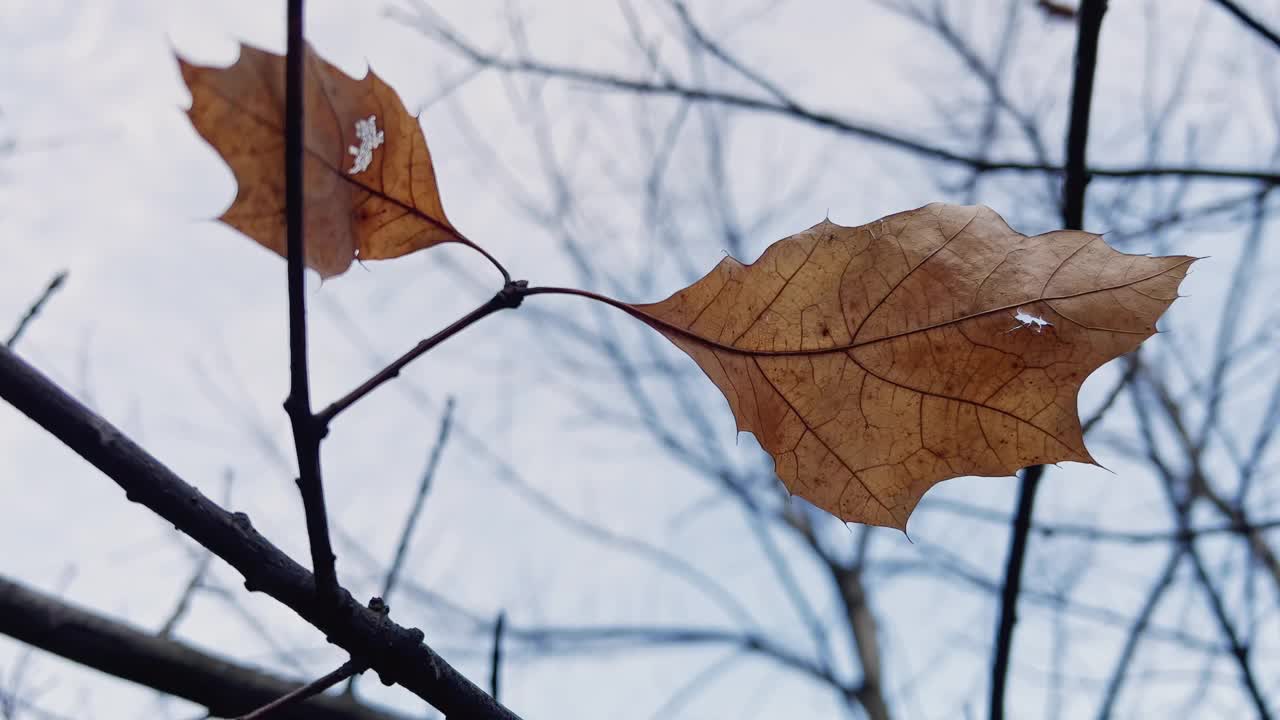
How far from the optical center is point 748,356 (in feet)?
1.91

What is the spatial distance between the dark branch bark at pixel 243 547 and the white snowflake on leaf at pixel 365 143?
23 centimetres

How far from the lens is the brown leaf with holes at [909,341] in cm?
52

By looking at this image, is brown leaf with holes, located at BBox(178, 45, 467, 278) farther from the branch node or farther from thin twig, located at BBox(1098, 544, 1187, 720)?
thin twig, located at BBox(1098, 544, 1187, 720)

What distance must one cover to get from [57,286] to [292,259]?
0.58 meters

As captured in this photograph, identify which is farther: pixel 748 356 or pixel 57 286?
pixel 57 286

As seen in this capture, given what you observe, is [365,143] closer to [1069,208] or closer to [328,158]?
[328,158]

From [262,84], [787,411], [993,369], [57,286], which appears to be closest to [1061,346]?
[993,369]

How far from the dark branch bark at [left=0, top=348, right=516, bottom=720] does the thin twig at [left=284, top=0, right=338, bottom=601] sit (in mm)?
26

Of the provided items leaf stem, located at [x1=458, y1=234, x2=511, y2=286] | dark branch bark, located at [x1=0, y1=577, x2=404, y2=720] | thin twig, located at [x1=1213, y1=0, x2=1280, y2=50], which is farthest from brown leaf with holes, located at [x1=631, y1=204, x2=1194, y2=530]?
thin twig, located at [x1=1213, y1=0, x2=1280, y2=50]

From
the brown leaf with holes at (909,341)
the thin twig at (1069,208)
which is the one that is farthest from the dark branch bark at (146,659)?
the thin twig at (1069,208)

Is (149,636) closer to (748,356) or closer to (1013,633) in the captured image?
(748,356)

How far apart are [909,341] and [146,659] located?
899 mm

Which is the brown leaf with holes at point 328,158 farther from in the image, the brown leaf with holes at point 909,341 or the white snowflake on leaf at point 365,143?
the brown leaf with holes at point 909,341

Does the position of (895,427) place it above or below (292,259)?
above
